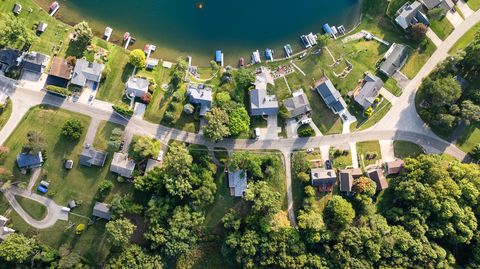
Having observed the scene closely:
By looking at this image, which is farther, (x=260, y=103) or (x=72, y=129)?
(x=260, y=103)

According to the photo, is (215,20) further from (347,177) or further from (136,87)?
(347,177)

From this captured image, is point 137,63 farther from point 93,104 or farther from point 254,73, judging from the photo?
point 254,73

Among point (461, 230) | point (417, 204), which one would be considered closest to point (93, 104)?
point (417, 204)

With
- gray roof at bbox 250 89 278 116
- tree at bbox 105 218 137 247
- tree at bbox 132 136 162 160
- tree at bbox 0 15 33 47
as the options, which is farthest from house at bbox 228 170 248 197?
tree at bbox 0 15 33 47

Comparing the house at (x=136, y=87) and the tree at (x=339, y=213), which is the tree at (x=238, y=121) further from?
the tree at (x=339, y=213)

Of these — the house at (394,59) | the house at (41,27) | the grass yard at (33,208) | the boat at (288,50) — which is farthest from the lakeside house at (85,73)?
the house at (394,59)

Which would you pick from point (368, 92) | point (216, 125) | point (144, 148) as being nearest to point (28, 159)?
point (144, 148)
